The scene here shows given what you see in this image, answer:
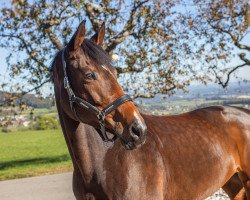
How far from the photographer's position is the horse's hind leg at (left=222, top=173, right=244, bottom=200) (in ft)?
15.0

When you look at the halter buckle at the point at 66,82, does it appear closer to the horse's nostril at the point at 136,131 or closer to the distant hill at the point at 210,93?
the horse's nostril at the point at 136,131

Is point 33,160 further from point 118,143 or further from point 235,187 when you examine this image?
point 118,143

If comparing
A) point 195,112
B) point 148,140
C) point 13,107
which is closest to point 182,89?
point 13,107

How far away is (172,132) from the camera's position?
3.78 m

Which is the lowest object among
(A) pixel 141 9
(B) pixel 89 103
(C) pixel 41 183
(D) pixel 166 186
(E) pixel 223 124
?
(C) pixel 41 183

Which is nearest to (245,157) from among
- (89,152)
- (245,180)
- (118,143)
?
(245,180)

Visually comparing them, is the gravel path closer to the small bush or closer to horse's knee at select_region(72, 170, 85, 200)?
horse's knee at select_region(72, 170, 85, 200)

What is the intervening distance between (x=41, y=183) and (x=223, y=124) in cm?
653

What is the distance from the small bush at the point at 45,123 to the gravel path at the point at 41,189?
3030 centimetres

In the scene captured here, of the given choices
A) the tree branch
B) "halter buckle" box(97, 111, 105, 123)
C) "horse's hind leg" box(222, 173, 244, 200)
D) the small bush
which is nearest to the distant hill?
the tree branch

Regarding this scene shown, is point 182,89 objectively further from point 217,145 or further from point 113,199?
point 113,199

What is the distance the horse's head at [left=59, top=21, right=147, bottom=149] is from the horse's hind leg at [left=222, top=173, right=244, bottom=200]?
2253mm

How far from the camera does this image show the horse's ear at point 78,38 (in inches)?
114

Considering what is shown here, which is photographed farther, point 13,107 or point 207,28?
point 207,28
